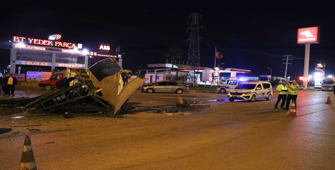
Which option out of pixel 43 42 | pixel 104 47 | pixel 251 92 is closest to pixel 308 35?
pixel 251 92

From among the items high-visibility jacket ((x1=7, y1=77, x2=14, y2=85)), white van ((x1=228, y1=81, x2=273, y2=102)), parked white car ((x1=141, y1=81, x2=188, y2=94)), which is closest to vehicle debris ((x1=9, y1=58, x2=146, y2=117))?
high-visibility jacket ((x1=7, y1=77, x2=14, y2=85))

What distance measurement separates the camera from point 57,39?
56.1 m

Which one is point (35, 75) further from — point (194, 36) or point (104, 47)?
point (194, 36)

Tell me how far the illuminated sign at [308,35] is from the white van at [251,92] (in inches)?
1523

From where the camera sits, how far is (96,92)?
10.7 metres

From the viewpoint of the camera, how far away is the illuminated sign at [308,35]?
50344 mm

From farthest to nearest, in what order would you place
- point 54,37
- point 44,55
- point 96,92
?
point 54,37 → point 44,55 → point 96,92

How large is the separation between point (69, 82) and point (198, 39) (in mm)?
44042

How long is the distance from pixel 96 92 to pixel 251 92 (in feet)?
41.4

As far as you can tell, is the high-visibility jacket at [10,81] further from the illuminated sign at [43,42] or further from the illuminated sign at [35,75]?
the illuminated sign at [43,42]

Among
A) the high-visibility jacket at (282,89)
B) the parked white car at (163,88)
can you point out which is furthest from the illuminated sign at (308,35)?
the high-visibility jacket at (282,89)

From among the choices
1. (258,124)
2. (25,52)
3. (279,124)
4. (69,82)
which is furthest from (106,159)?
(25,52)

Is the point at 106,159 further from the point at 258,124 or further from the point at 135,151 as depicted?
the point at 258,124

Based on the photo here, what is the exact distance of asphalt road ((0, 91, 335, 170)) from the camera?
15.5ft
